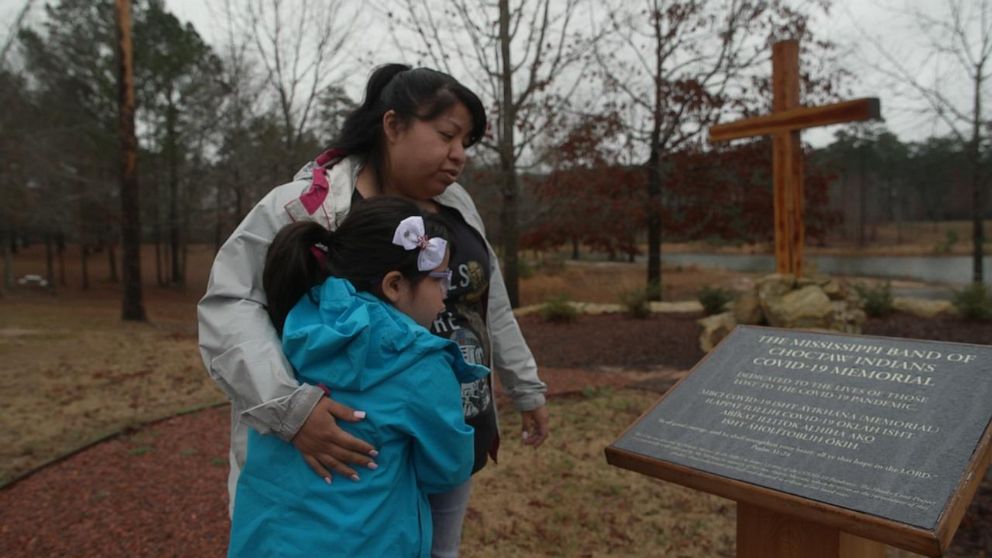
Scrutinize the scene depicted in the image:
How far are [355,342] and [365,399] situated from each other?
0.38ft

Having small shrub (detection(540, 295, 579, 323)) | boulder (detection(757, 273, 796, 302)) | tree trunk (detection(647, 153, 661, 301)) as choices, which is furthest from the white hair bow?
tree trunk (detection(647, 153, 661, 301))

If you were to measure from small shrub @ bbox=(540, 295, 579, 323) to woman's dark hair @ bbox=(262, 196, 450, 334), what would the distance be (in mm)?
8593

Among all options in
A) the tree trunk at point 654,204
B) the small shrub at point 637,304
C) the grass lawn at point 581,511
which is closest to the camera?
the grass lawn at point 581,511

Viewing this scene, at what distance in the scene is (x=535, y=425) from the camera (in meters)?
2.17

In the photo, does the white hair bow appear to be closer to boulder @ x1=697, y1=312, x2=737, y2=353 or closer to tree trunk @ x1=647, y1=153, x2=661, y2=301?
boulder @ x1=697, y1=312, x2=737, y2=353

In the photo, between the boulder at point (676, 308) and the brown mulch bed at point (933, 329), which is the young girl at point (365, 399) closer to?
the brown mulch bed at point (933, 329)

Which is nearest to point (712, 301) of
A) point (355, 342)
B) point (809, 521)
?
point (809, 521)

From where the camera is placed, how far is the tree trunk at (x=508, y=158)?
1045 centimetres

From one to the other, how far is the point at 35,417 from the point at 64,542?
2.33 metres

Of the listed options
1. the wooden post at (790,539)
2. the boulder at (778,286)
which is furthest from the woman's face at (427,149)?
the boulder at (778,286)

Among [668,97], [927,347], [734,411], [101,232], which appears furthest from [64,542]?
[101,232]

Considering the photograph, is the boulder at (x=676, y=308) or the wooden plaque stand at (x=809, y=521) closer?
the wooden plaque stand at (x=809, y=521)

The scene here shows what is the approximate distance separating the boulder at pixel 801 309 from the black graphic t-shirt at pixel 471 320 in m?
5.19

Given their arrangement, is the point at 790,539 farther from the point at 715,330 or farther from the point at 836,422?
the point at 715,330
